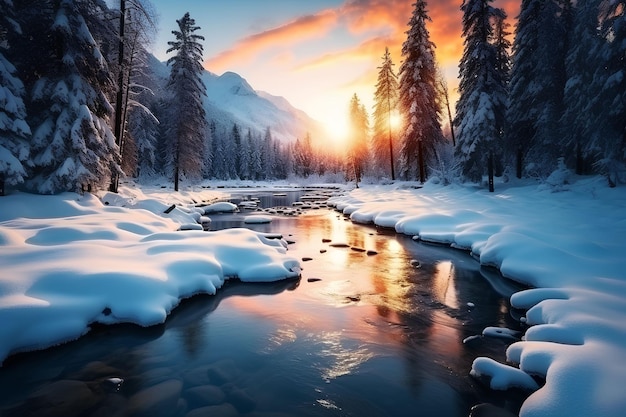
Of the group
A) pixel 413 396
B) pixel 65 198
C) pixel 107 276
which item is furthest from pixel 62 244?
pixel 413 396

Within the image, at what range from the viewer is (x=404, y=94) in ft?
99.1

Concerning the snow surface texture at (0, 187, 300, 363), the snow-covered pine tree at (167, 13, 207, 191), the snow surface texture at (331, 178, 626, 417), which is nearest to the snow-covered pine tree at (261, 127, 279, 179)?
the snow-covered pine tree at (167, 13, 207, 191)

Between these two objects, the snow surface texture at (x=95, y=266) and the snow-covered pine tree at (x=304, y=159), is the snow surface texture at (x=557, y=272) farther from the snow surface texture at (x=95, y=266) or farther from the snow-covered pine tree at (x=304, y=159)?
the snow-covered pine tree at (x=304, y=159)

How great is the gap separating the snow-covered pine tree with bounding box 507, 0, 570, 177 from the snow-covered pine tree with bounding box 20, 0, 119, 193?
2602 centimetres

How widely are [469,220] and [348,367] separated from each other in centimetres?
1190

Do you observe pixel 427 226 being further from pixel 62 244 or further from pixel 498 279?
pixel 62 244

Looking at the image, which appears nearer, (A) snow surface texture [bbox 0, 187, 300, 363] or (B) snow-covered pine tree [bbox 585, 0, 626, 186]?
(A) snow surface texture [bbox 0, 187, 300, 363]

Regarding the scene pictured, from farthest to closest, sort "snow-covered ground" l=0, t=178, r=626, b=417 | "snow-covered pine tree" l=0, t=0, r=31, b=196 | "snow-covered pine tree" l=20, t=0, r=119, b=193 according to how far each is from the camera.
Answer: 1. "snow-covered pine tree" l=20, t=0, r=119, b=193
2. "snow-covered pine tree" l=0, t=0, r=31, b=196
3. "snow-covered ground" l=0, t=178, r=626, b=417

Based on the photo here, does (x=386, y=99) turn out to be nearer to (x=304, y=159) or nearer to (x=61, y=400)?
(x=61, y=400)

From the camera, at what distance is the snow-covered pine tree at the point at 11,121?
11.1 metres

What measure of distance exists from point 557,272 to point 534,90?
19378mm

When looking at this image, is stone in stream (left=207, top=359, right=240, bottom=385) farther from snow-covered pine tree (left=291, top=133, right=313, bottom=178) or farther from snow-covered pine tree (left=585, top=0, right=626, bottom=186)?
snow-covered pine tree (left=291, top=133, right=313, bottom=178)

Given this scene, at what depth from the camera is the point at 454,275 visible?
1012 centimetres

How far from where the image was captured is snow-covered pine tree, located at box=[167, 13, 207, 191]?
27.6m
